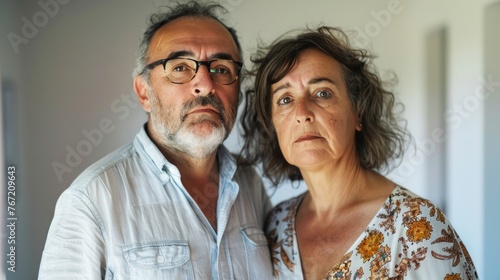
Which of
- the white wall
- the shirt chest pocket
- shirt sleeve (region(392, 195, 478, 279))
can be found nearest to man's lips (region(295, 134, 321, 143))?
shirt sleeve (region(392, 195, 478, 279))

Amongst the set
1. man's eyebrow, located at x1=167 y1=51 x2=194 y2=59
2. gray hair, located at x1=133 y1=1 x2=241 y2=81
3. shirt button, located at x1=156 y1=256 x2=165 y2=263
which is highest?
gray hair, located at x1=133 y1=1 x2=241 y2=81

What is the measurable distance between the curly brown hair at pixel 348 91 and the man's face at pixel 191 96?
0.14 m

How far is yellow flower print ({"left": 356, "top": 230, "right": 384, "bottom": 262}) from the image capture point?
135 cm

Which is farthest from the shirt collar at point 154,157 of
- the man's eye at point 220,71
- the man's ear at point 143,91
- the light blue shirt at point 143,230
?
the man's eye at point 220,71

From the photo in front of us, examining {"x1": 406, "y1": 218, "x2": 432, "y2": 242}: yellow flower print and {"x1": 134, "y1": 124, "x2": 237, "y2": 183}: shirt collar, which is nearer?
{"x1": 406, "y1": 218, "x2": 432, "y2": 242}: yellow flower print

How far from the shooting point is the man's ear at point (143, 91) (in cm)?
163

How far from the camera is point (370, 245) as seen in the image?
4.47 ft

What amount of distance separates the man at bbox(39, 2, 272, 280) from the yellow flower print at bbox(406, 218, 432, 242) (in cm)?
49

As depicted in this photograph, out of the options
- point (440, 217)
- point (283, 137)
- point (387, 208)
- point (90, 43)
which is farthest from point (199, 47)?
point (440, 217)

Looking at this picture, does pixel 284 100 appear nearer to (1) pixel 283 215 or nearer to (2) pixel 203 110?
(2) pixel 203 110

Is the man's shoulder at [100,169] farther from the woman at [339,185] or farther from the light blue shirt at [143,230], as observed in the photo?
the woman at [339,185]

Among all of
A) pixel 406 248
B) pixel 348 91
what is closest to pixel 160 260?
pixel 406 248

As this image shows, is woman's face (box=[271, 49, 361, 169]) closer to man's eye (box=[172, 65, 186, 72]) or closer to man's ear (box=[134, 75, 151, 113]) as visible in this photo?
man's eye (box=[172, 65, 186, 72])

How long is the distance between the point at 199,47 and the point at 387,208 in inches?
31.9
